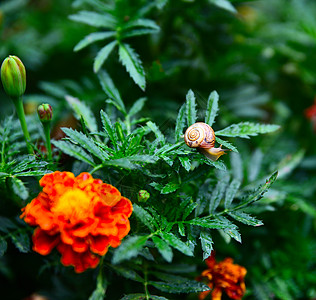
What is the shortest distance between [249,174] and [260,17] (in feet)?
3.15

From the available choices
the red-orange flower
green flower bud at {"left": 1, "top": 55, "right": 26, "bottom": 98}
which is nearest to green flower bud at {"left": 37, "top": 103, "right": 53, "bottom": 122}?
green flower bud at {"left": 1, "top": 55, "right": 26, "bottom": 98}

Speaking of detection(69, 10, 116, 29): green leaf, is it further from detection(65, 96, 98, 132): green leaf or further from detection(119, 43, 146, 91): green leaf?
detection(65, 96, 98, 132): green leaf

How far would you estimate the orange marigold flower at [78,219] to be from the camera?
0.54 m

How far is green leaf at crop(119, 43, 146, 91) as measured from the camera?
2.54 ft

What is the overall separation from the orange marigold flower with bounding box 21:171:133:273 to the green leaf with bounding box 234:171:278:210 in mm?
221

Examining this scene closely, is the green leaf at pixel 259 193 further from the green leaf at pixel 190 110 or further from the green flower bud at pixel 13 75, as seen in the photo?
the green flower bud at pixel 13 75

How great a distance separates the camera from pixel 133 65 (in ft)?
2.64

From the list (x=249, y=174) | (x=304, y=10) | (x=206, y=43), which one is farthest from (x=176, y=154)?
(x=304, y=10)

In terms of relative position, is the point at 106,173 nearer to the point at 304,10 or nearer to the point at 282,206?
the point at 282,206

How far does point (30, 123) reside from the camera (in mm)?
842

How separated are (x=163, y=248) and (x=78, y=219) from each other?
133mm

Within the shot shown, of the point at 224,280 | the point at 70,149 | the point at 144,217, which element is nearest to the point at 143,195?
the point at 144,217

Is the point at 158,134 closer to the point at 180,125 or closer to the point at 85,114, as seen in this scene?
the point at 180,125

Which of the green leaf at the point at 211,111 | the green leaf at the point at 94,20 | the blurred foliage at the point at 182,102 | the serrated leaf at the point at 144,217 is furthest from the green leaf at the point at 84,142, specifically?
the green leaf at the point at 94,20
